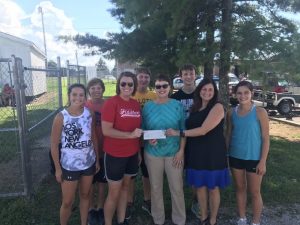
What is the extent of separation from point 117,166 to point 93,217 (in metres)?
0.95

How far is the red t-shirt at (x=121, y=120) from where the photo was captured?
12.2ft

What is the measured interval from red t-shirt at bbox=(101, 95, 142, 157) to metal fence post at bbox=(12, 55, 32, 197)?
4.84 ft

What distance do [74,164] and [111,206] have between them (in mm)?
689

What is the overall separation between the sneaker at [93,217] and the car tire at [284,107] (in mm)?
12212

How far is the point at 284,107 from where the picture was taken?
1503cm

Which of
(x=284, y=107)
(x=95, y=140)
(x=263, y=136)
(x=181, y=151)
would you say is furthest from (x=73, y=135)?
(x=284, y=107)

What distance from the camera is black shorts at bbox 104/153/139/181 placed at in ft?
12.5

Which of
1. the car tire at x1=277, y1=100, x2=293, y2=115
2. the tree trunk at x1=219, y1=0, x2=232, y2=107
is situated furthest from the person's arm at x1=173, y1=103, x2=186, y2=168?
the car tire at x1=277, y1=100, x2=293, y2=115

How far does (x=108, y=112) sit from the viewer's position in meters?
3.70

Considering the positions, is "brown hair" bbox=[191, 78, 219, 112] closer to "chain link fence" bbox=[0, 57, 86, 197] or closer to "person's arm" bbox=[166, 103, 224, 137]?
"person's arm" bbox=[166, 103, 224, 137]

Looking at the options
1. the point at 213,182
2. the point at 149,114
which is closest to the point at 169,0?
the point at 149,114

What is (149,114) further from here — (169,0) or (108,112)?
(169,0)

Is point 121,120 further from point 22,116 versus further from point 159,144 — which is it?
point 22,116

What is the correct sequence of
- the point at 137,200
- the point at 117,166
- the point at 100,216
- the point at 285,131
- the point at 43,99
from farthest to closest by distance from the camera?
the point at 43,99 → the point at 285,131 → the point at 137,200 → the point at 100,216 → the point at 117,166
